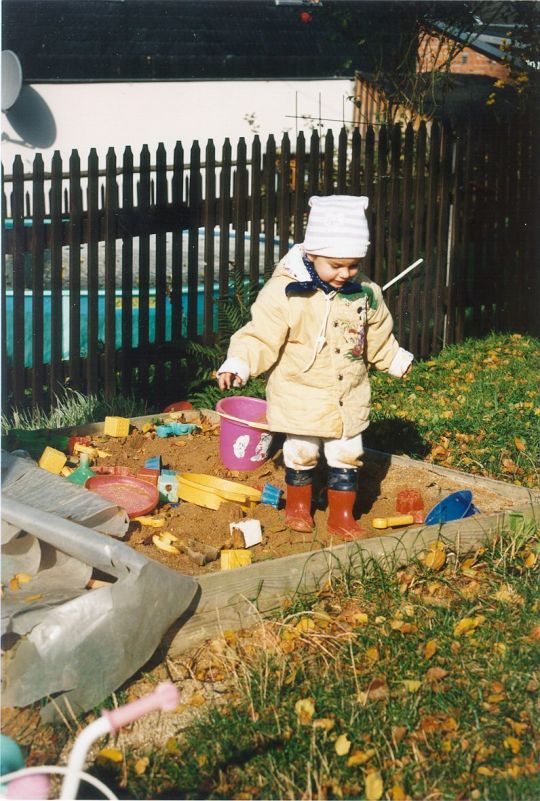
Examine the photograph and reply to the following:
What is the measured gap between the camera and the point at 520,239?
941 cm

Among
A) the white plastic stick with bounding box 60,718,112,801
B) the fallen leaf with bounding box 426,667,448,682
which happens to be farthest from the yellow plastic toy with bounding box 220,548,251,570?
the white plastic stick with bounding box 60,718,112,801

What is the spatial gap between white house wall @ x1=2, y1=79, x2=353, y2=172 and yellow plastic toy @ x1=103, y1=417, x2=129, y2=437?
10659mm

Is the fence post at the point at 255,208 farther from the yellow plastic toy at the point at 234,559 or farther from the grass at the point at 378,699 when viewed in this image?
the grass at the point at 378,699

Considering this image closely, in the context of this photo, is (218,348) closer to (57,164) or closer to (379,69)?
(57,164)

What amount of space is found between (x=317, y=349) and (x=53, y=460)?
1467mm

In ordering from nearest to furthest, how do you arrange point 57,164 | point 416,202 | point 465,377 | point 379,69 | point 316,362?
point 316,362, point 57,164, point 465,377, point 416,202, point 379,69

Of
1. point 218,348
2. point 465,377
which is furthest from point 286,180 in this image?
point 465,377

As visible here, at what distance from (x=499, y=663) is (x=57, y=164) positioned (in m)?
4.26

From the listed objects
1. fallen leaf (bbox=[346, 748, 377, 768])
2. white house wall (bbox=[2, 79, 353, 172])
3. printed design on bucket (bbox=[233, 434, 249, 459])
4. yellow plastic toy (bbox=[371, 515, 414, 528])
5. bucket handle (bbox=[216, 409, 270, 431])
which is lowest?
yellow plastic toy (bbox=[371, 515, 414, 528])

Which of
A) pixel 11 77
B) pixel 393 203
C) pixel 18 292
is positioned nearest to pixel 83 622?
pixel 18 292

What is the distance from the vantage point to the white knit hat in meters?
3.79

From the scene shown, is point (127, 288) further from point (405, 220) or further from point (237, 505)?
point (405, 220)

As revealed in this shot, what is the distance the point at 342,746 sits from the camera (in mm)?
2619

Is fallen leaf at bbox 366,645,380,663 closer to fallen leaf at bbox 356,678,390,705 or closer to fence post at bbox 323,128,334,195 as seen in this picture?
fallen leaf at bbox 356,678,390,705
